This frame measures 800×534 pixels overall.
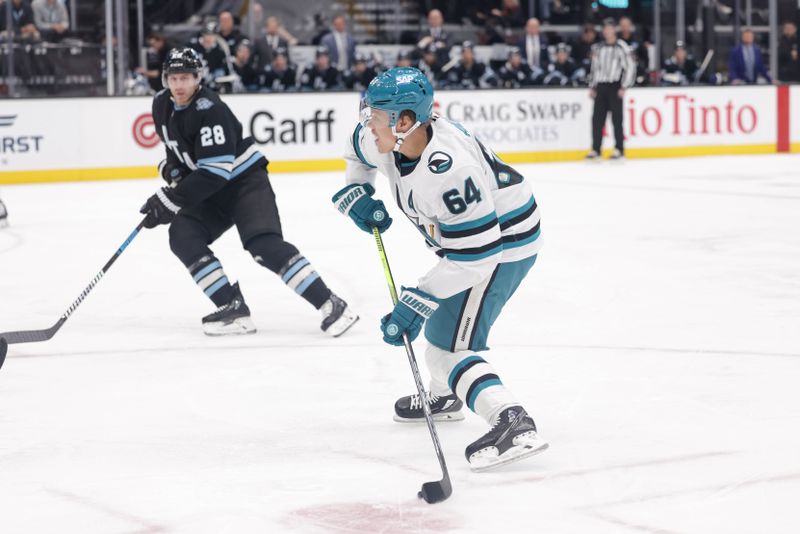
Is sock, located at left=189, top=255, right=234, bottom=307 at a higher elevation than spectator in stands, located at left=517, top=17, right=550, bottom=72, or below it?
below

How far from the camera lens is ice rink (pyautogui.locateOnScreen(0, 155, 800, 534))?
2.58m

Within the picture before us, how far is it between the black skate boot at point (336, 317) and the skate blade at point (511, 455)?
5.54 feet

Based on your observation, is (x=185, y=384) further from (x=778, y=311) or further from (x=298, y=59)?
(x=298, y=59)

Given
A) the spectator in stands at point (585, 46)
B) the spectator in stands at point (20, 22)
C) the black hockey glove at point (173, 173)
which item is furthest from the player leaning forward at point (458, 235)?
the spectator in stands at point (585, 46)

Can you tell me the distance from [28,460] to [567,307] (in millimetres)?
2567

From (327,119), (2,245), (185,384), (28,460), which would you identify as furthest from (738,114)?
(28,460)

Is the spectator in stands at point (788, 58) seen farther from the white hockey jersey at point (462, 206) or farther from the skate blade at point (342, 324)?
the white hockey jersey at point (462, 206)

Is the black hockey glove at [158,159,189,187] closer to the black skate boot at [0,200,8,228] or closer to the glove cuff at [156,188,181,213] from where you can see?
the glove cuff at [156,188,181,213]

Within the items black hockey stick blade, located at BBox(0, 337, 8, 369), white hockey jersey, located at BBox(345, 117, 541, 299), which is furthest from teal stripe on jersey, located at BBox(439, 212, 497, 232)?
black hockey stick blade, located at BBox(0, 337, 8, 369)

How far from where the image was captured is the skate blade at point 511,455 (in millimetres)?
2822

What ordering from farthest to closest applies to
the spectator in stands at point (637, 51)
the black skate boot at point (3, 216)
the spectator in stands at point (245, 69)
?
the spectator in stands at point (637, 51) < the spectator in stands at point (245, 69) < the black skate boot at point (3, 216)

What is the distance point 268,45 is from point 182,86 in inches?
327

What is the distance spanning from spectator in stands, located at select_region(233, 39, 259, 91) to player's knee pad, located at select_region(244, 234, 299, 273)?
7730 mm

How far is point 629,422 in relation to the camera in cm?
326
